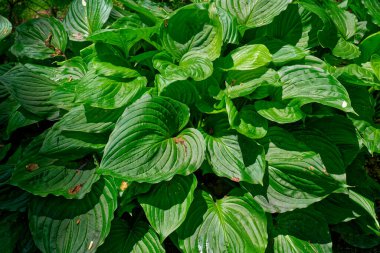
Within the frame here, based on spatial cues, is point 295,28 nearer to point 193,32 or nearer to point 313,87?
point 313,87

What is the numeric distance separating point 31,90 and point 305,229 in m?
1.93

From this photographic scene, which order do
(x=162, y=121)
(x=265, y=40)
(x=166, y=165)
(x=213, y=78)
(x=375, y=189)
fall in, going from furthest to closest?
(x=375, y=189) → (x=265, y=40) → (x=213, y=78) → (x=162, y=121) → (x=166, y=165)

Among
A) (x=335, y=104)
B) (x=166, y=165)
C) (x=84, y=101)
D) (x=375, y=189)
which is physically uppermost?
(x=335, y=104)

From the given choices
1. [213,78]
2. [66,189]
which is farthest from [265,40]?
[66,189]

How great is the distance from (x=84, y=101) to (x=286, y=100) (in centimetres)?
118

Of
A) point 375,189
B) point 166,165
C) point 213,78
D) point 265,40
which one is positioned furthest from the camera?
point 375,189

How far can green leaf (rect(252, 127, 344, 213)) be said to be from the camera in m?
2.02

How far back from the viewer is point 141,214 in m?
2.23

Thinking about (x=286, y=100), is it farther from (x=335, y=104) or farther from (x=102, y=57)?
(x=102, y=57)

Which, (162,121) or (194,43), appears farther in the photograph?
(194,43)

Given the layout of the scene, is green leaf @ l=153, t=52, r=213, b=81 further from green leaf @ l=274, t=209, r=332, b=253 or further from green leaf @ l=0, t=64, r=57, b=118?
green leaf @ l=274, t=209, r=332, b=253

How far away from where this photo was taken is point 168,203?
1920 millimetres

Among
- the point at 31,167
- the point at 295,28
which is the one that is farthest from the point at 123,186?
the point at 295,28

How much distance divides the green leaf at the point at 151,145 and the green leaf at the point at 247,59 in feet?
1.44
